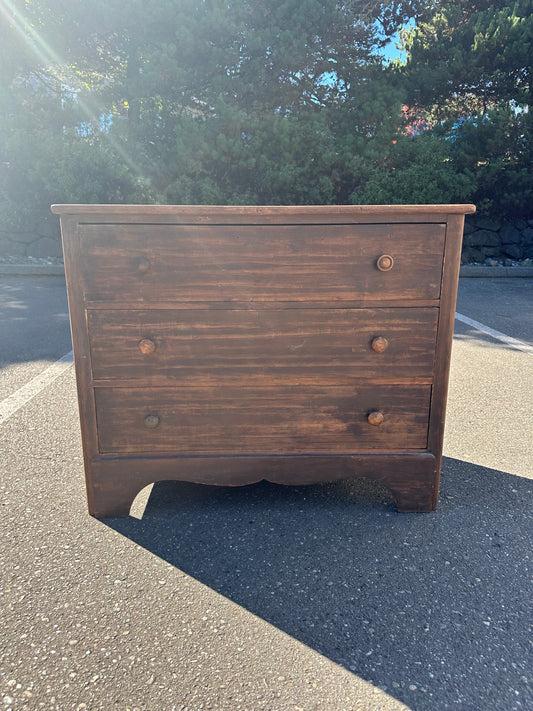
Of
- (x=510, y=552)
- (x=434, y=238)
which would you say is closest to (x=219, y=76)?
(x=434, y=238)

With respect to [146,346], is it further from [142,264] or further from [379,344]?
[379,344]

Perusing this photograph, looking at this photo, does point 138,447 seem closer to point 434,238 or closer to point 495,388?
point 434,238

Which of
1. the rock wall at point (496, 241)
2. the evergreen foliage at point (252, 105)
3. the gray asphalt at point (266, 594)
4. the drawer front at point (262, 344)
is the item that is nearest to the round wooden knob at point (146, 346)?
the drawer front at point (262, 344)

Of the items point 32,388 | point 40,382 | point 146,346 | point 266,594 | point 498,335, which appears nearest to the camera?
point 266,594

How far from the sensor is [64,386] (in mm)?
3473

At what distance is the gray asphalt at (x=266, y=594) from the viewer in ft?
4.17

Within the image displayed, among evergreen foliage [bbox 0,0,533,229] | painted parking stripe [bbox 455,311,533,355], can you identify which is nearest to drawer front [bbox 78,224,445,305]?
painted parking stripe [bbox 455,311,533,355]

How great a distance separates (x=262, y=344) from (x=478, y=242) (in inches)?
363

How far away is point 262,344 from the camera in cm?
189

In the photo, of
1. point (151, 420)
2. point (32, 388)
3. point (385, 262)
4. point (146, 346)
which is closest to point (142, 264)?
point (146, 346)

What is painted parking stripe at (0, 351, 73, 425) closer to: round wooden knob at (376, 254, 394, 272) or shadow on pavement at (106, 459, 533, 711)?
shadow on pavement at (106, 459, 533, 711)

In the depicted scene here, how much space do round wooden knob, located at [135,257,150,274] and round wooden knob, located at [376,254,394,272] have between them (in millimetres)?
773

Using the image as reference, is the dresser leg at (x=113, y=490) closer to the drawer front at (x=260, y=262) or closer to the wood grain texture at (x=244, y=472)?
the wood grain texture at (x=244, y=472)

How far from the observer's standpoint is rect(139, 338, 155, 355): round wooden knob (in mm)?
1839
